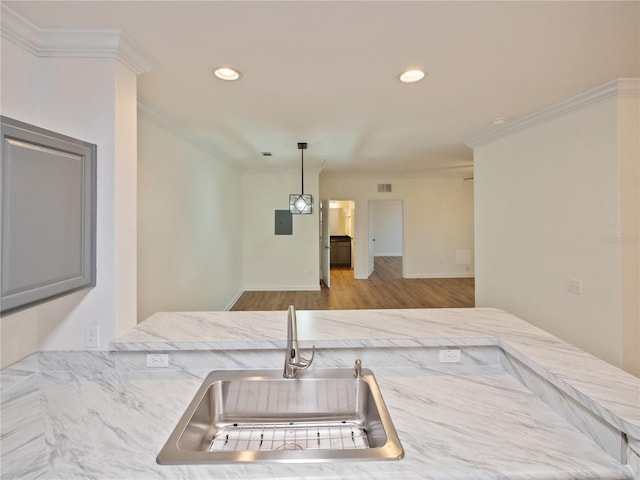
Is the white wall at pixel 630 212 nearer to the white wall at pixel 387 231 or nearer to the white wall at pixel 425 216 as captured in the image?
the white wall at pixel 425 216

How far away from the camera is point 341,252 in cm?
995

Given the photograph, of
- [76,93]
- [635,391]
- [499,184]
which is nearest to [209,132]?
[76,93]

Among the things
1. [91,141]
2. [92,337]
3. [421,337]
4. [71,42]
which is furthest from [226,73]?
[421,337]

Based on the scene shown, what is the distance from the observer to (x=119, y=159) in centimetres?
157

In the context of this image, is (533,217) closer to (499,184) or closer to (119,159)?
(499,184)

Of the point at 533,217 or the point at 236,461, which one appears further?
the point at 533,217

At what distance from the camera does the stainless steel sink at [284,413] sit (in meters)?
1.17

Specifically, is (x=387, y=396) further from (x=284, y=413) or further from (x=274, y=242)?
(x=274, y=242)

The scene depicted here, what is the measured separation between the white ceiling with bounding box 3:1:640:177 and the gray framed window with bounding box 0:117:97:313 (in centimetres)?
74

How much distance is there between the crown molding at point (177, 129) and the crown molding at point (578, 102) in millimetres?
3481

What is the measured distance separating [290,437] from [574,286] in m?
2.75

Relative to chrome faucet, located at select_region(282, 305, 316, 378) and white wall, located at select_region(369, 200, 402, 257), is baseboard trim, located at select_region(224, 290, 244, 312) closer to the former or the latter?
chrome faucet, located at select_region(282, 305, 316, 378)

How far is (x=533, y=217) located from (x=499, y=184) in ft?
2.12

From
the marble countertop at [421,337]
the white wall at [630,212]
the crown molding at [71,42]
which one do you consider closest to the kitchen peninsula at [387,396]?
the marble countertop at [421,337]
